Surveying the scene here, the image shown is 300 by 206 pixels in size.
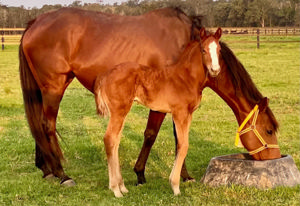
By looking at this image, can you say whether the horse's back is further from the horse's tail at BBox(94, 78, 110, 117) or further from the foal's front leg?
the foal's front leg

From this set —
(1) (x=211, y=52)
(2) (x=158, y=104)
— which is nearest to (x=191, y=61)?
(1) (x=211, y=52)

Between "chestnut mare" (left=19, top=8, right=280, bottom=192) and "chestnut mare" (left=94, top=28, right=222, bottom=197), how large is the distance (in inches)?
25.5

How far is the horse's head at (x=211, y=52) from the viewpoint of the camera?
14.2ft

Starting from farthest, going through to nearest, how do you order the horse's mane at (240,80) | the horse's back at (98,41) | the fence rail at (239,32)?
1. the fence rail at (239,32)
2. the horse's back at (98,41)
3. the horse's mane at (240,80)

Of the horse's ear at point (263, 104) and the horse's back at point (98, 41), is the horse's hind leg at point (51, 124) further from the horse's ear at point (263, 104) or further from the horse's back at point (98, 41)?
the horse's ear at point (263, 104)

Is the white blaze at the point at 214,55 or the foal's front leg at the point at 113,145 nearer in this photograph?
the white blaze at the point at 214,55

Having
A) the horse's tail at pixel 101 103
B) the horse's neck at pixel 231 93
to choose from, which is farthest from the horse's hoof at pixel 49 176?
the horse's neck at pixel 231 93

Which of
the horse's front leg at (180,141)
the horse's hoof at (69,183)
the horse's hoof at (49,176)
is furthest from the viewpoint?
the horse's hoof at (49,176)

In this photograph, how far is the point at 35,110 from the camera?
5.95 metres

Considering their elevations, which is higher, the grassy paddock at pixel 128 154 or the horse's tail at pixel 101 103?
the horse's tail at pixel 101 103

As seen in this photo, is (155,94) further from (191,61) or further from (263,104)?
(263,104)

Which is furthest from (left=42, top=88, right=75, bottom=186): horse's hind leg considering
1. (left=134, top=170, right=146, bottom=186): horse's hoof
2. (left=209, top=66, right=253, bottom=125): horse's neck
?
(left=209, top=66, right=253, bottom=125): horse's neck

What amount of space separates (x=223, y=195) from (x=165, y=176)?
1.24 m

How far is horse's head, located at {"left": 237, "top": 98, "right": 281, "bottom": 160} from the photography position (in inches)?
198
